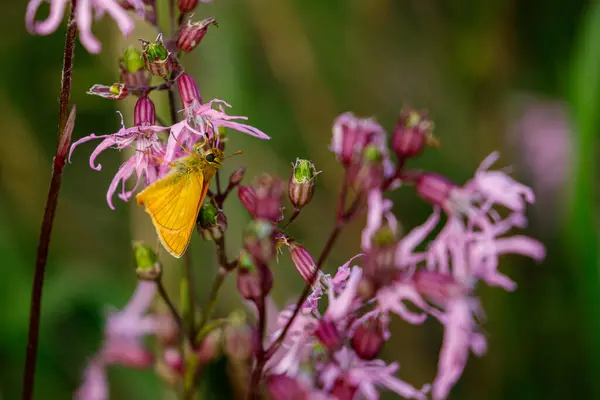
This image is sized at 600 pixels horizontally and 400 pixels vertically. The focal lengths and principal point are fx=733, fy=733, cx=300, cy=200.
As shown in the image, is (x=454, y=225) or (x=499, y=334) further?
(x=499, y=334)

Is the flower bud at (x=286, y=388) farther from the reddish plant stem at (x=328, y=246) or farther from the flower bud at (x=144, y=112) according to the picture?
the flower bud at (x=144, y=112)

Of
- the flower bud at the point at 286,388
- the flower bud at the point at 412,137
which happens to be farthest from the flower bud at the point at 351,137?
the flower bud at the point at 286,388

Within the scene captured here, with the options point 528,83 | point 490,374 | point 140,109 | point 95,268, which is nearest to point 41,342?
point 95,268

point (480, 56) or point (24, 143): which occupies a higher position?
point (480, 56)

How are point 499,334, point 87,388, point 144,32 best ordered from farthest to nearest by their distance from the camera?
point 499,334
point 144,32
point 87,388

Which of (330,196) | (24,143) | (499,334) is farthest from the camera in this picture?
Answer: (330,196)

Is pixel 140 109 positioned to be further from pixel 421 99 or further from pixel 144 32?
pixel 421 99
